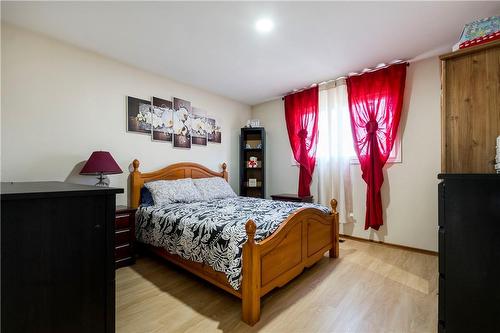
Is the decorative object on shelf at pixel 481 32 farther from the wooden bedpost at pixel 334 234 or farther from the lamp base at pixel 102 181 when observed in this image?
the lamp base at pixel 102 181

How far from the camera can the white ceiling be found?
1914mm

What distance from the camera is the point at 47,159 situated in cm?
234

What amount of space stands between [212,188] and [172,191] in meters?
0.67

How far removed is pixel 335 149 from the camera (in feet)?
11.7

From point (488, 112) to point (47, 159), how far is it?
12.1ft

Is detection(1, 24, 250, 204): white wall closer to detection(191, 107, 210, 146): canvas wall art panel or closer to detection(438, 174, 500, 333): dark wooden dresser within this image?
detection(191, 107, 210, 146): canvas wall art panel

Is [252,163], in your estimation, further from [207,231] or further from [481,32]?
[481,32]

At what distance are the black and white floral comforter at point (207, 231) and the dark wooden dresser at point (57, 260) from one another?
0.84 m

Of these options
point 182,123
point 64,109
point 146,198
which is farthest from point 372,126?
point 64,109

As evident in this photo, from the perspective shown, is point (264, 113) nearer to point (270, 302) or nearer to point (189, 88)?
point (189, 88)

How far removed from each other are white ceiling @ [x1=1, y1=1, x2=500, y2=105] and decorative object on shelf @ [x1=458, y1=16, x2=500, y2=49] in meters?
0.44

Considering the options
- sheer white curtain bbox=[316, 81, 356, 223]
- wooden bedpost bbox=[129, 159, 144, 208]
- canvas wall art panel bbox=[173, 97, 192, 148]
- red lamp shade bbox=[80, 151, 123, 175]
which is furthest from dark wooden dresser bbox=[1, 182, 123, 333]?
sheer white curtain bbox=[316, 81, 356, 223]

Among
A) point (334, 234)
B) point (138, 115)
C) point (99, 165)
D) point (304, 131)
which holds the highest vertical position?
point (138, 115)

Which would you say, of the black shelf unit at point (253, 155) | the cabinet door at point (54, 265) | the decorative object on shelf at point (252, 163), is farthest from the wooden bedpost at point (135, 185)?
the cabinet door at point (54, 265)
